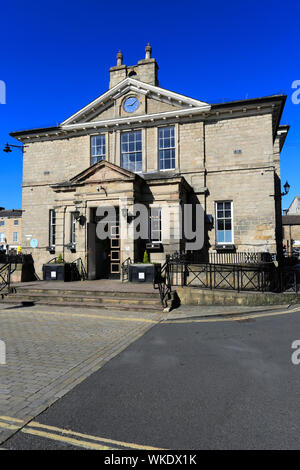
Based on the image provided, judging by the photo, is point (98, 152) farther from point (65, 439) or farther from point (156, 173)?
point (65, 439)

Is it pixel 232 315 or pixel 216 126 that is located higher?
pixel 216 126

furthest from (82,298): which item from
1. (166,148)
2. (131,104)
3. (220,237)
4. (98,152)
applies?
(131,104)

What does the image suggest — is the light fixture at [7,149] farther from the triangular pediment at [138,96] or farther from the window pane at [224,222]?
the window pane at [224,222]

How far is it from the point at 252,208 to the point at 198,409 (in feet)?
44.9

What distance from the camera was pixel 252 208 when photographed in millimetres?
15875

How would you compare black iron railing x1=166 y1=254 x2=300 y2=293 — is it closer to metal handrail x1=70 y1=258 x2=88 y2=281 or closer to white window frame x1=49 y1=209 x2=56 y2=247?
metal handrail x1=70 y1=258 x2=88 y2=281

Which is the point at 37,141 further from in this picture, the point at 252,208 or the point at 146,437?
the point at 146,437

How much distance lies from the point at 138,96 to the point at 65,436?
18.3 metres

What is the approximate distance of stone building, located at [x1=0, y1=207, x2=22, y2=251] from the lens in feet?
196

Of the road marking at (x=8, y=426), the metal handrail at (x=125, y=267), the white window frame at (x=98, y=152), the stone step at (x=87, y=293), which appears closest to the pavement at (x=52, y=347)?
the road marking at (x=8, y=426)

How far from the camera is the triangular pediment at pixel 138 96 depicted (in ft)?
55.7

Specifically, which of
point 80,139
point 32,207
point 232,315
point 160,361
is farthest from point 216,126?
point 160,361

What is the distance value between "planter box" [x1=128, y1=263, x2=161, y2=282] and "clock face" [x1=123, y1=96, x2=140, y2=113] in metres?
10.3

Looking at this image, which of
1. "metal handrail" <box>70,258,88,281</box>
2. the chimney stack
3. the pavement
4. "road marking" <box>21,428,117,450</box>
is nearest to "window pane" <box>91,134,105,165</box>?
the chimney stack
